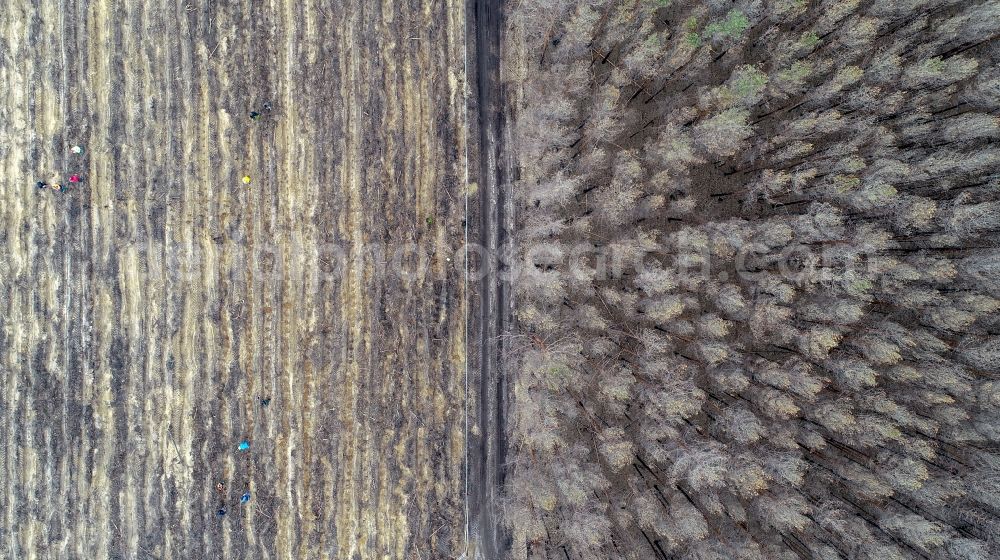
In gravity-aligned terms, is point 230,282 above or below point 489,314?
above

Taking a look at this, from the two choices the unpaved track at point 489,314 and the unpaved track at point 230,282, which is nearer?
the unpaved track at point 230,282

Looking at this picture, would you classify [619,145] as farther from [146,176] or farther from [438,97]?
[146,176]

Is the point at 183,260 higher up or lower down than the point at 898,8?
lower down

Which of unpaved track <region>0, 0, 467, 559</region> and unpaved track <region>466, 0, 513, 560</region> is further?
unpaved track <region>466, 0, 513, 560</region>

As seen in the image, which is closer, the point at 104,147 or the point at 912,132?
the point at 912,132

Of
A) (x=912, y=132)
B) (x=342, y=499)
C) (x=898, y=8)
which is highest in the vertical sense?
(x=898, y=8)

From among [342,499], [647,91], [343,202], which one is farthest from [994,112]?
[342,499]

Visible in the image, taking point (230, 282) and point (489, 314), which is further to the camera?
point (489, 314)
